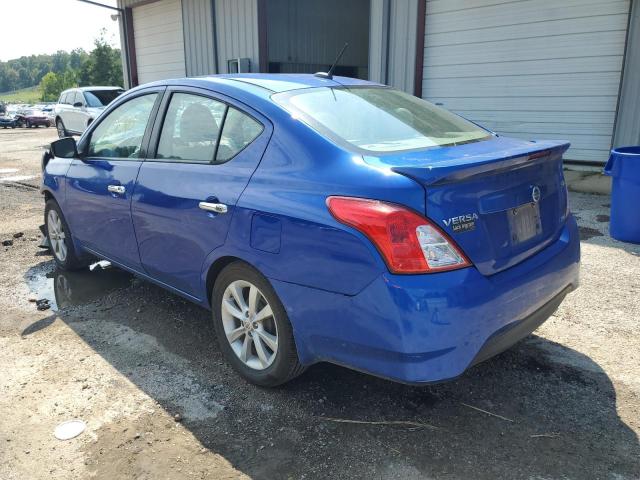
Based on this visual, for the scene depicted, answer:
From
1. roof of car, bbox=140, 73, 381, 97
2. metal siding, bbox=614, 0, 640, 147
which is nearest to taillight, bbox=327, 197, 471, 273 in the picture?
roof of car, bbox=140, 73, 381, 97

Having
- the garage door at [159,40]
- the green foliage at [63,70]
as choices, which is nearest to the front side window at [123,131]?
the garage door at [159,40]

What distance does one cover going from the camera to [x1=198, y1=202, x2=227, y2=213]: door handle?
2.95 metres

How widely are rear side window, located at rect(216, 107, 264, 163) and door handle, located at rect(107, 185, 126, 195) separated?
101 cm

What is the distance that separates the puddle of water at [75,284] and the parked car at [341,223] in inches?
39.6

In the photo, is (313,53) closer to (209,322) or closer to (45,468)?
(209,322)

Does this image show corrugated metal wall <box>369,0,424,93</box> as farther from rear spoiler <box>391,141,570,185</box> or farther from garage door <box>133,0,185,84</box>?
rear spoiler <box>391,141,570,185</box>

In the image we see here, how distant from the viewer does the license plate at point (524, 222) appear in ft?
8.54

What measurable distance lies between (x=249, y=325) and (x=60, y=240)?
2.90 metres

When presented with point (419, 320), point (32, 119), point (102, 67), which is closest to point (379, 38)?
point (419, 320)

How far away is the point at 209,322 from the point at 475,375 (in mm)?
1907

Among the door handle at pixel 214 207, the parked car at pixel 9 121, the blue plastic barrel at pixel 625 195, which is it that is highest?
the door handle at pixel 214 207

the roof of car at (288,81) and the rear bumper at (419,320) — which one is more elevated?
the roof of car at (288,81)

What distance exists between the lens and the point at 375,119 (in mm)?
3096

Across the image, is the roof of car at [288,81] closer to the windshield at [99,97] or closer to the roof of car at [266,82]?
the roof of car at [266,82]
